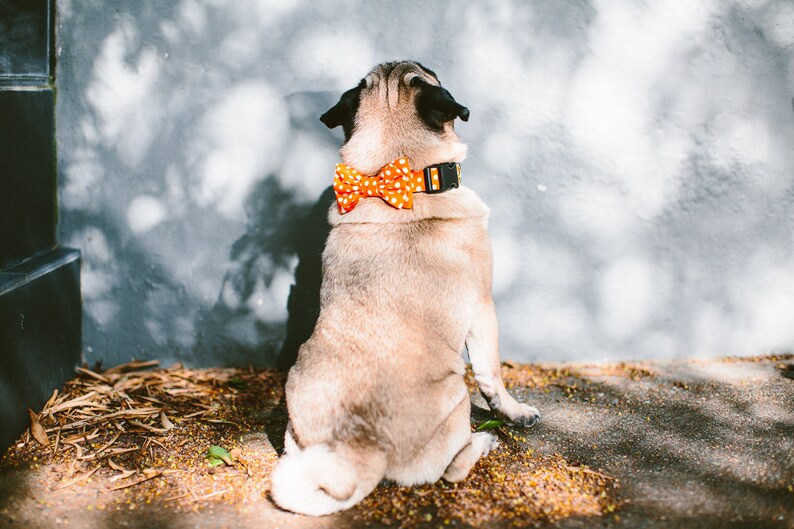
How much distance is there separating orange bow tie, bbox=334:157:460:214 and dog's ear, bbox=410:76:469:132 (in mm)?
274

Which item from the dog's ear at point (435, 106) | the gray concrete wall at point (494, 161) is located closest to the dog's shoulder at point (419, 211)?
the dog's ear at point (435, 106)

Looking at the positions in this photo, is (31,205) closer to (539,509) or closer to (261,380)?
(261,380)

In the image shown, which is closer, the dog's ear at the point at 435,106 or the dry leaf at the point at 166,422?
the dog's ear at the point at 435,106

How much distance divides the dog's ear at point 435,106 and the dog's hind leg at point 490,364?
1.04 meters

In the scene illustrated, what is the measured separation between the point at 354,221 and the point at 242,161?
146cm

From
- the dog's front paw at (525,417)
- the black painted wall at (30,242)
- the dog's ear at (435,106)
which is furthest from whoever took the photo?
the dog's front paw at (525,417)

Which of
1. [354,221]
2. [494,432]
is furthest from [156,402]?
[494,432]

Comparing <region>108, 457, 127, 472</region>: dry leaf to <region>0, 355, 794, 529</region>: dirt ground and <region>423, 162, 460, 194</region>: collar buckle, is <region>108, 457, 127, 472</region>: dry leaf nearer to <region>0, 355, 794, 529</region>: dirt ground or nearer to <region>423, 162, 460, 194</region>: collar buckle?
<region>0, 355, 794, 529</region>: dirt ground

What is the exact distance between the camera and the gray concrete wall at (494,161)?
4.70 m

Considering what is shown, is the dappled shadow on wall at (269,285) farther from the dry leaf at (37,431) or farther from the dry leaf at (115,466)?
the dry leaf at (115,466)

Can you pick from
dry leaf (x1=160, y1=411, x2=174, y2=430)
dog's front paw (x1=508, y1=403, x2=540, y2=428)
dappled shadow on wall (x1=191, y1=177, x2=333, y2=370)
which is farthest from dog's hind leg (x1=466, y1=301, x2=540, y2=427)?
dry leaf (x1=160, y1=411, x2=174, y2=430)

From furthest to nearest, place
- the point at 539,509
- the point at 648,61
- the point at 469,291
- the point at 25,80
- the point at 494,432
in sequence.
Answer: the point at 648,61, the point at 25,80, the point at 494,432, the point at 469,291, the point at 539,509

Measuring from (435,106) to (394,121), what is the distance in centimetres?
25

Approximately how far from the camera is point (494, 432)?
407 cm
